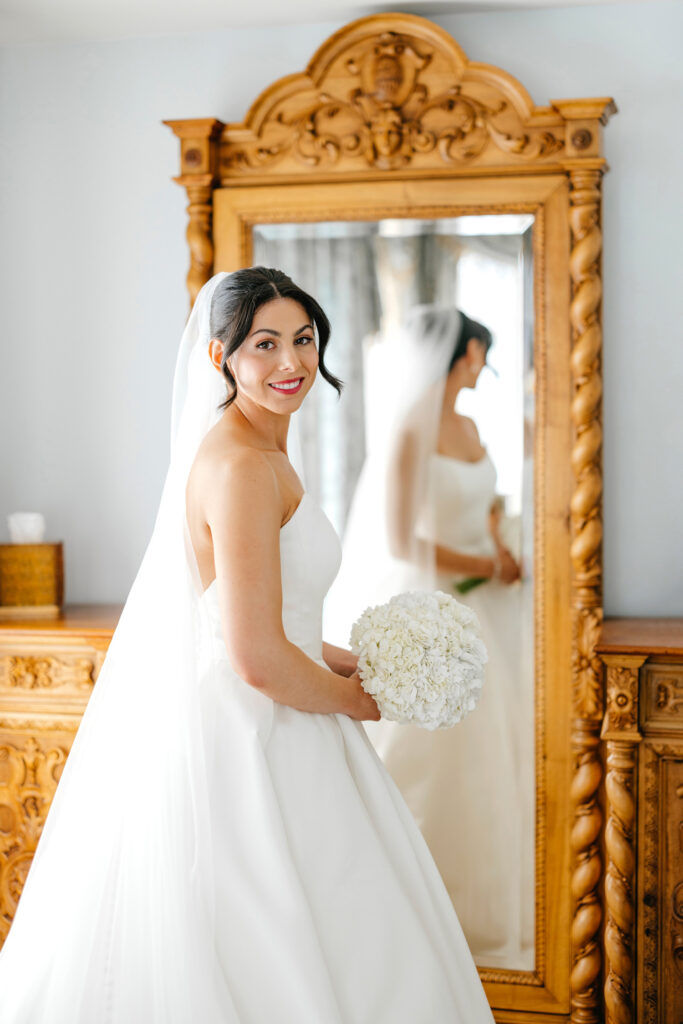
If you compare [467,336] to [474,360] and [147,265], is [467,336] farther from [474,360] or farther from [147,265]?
[147,265]

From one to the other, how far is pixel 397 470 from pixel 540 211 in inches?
29.7

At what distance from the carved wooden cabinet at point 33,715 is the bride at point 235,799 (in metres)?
0.81

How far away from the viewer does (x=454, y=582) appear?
2.61 meters

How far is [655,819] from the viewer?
2389mm

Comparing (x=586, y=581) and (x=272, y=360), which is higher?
(x=272, y=360)

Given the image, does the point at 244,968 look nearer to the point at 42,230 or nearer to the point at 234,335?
the point at 234,335

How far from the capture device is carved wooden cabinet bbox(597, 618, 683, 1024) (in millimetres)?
2365

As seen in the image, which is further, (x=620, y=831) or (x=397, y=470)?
(x=397, y=470)

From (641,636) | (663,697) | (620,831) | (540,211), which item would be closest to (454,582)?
(641,636)

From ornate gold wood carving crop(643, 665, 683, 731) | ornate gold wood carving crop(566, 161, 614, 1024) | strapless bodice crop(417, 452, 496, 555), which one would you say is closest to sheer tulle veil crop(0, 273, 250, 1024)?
strapless bodice crop(417, 452, 496, 555)

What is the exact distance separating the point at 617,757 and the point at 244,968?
1.17m

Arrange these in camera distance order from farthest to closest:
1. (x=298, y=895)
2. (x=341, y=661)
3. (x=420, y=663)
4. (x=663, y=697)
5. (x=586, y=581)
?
1. (x=586, y=581)
2. (x=663, y=697)
3. (x=341, y=661)
4. (x=420, y=663)
5. (x=298, y=895)

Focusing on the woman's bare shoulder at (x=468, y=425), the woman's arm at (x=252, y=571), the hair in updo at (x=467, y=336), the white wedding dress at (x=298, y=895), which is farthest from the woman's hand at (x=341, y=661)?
the hair in updo at (x=467, y=336)

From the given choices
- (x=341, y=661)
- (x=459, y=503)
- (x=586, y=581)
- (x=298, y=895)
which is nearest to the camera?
(x=298, y=895)
